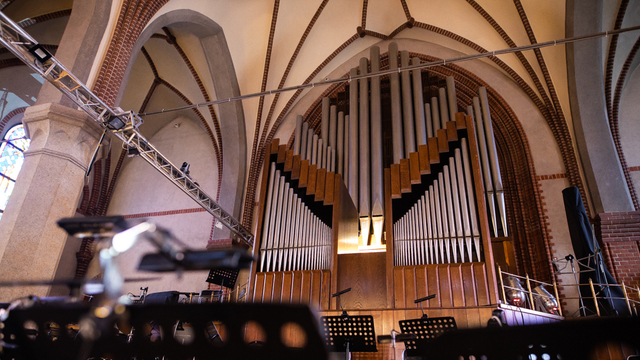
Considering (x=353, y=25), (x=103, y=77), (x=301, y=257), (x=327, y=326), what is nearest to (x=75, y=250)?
(x=103, y=77)

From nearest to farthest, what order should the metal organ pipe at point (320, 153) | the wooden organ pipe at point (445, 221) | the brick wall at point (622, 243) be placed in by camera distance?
the wooden organ pipe at point (445, 221), the brick wall at point (622, 243), the metal organ pipe at point (320, 153)

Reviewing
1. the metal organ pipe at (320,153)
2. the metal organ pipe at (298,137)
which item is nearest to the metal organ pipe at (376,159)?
the metal organ pipe at (320,153)

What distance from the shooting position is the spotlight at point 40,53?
19.2 feet

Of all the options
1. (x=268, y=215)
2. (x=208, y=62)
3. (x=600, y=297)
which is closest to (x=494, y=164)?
(x=600, y=297)

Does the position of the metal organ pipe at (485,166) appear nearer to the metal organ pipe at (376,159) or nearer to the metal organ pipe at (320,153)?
the metal organ pipe at (376,159)

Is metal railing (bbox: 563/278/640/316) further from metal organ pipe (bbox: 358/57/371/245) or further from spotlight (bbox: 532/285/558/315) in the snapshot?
metal organ pipe (bbox: 358/57/371/245)

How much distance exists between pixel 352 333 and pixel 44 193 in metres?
4.51

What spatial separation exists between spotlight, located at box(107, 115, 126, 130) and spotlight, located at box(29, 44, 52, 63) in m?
1.26

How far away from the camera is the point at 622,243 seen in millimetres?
8078

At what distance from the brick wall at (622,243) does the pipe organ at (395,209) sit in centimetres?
195

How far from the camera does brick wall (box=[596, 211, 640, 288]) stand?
785 centimetres

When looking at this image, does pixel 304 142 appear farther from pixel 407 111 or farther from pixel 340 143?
pixel 407 111

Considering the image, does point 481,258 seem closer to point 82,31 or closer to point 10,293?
point 10,293

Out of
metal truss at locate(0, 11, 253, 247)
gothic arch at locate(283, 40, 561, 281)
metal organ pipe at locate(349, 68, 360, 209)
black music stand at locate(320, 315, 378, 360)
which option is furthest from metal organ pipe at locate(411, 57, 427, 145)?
black music stand at locate(320, 315, 378, 360)
